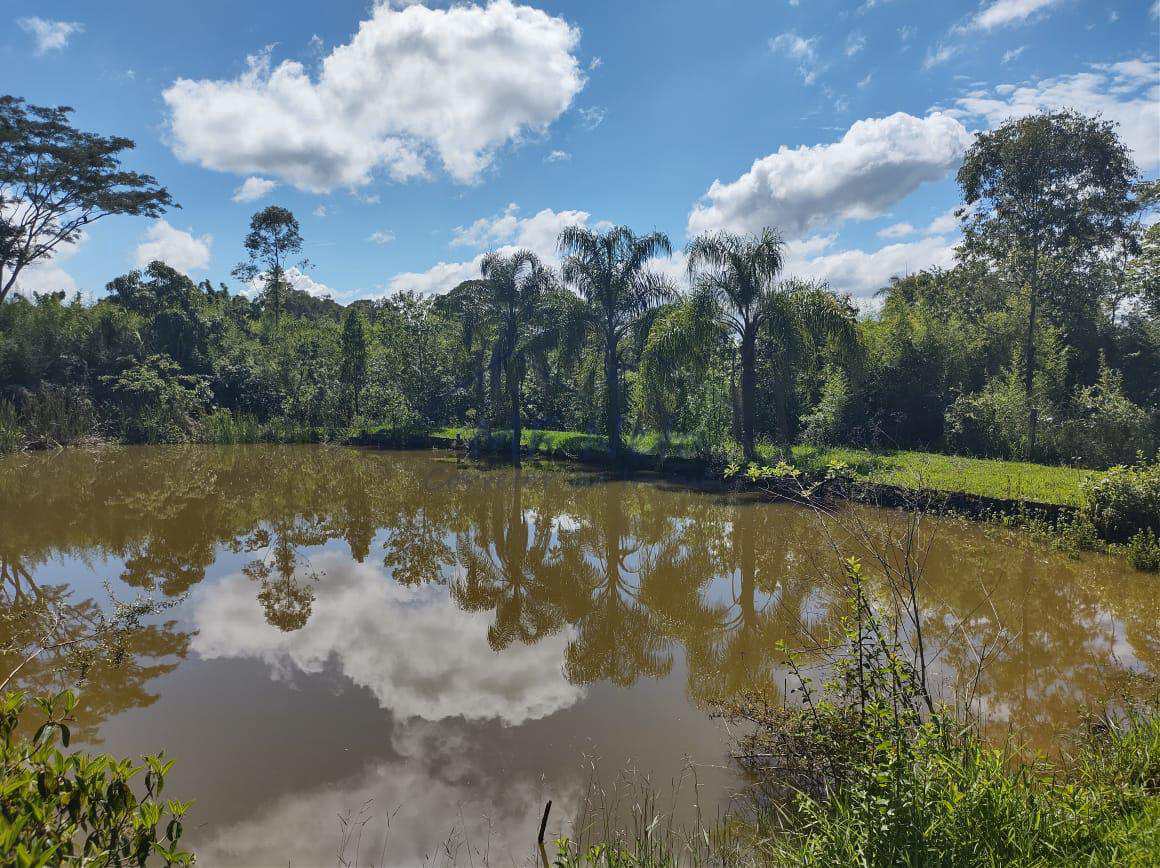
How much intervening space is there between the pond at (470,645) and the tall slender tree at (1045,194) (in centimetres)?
951

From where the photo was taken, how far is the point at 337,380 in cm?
2428

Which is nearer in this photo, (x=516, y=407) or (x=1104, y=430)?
(x=1104, y=430)

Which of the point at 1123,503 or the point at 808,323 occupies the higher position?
the point at 808,323

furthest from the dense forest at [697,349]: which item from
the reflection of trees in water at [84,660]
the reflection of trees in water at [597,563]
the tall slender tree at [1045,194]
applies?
the reflection of trees in water at [84,660]

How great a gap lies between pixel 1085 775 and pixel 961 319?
677 inches

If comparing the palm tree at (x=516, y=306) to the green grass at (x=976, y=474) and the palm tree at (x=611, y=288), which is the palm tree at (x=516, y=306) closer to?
the palm tree at (x=611, y=288)

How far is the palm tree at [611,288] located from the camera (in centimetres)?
1628

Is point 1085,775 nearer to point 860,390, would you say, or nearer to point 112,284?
point 860,390

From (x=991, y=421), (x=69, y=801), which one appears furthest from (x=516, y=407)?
(x=69, y=801)

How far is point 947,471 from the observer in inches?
453

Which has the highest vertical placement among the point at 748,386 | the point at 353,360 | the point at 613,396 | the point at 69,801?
the point at 353,360

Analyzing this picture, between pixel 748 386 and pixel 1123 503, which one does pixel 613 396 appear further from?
pixel 1123 503

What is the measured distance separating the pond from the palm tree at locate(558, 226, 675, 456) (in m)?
6.73

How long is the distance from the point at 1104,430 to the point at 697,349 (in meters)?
8.48
